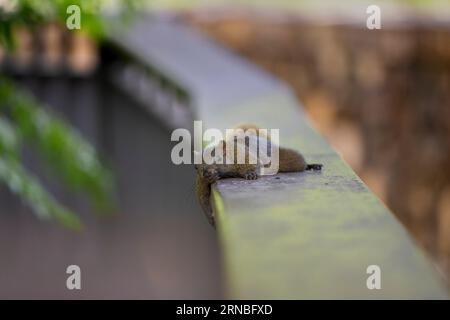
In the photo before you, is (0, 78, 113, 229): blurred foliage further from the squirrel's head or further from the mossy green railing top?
the squirrel's head

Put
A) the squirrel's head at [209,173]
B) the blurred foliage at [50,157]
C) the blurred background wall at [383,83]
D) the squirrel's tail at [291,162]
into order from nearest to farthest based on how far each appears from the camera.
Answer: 1. the squirrel's head at [209,173]
2. the squirrel's tail at [291,162]
3. the blurred foliage at [50,157]
4. the blurred background wall at [383,83]

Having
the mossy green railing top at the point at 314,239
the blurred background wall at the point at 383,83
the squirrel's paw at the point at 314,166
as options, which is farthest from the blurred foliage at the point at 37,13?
the blurred background wall at the point at 383,83

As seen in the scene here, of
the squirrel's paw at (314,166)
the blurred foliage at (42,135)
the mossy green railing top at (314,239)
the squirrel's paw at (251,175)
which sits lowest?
the mossy green railing top at (314,239)

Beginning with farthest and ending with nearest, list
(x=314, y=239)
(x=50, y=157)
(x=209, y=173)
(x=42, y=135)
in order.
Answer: (x=50, y=157), (x=42, y=135), (x=209, y=173), (x=314, y=239)

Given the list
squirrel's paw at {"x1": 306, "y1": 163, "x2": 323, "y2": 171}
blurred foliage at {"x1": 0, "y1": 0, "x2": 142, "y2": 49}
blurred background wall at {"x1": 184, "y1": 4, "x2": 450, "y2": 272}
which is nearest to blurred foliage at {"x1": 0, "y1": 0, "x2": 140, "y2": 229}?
blurred foliage at {"x1": 0, "y1": 0, "x2": 142, "y2": 49}

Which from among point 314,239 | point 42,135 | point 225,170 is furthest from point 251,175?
point 42,135

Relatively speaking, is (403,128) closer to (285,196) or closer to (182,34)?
(182,34)

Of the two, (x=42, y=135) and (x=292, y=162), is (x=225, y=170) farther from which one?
(x=42, y=135)

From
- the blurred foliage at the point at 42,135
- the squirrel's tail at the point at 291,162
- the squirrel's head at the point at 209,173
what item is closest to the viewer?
the squirrel's head at the point at 209,173

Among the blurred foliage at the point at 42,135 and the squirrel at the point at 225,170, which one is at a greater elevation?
the blurred foliage at the point at 42,135

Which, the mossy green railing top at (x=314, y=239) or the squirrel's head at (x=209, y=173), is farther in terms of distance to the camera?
the squirrel's head at (x=209, y=173)

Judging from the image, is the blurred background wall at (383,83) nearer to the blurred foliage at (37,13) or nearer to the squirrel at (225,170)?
the blurred foliage at (37,13)
